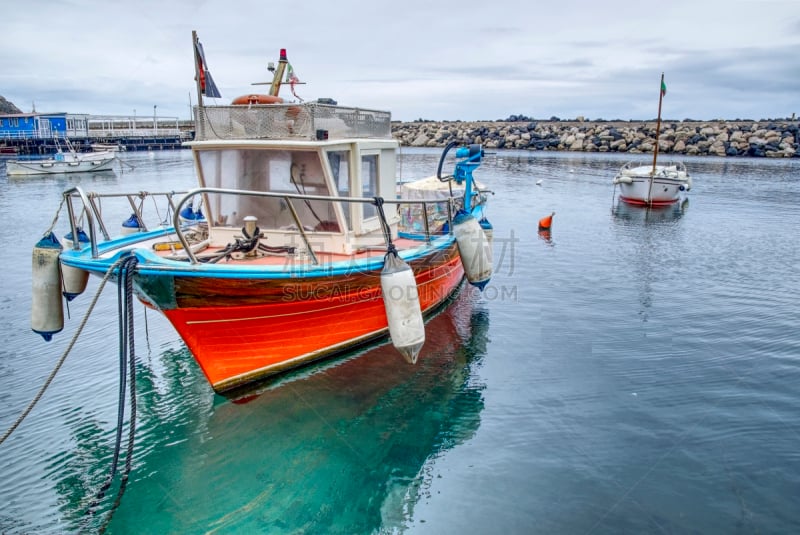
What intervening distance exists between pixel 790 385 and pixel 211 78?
31.1 ft

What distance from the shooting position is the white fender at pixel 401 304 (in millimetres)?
6961

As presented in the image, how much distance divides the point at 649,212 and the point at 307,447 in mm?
23174

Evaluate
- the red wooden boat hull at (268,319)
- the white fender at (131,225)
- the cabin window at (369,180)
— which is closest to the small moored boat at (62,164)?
the white fender at (131,225)

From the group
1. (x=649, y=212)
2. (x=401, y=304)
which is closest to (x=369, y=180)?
(x=401, y=304)

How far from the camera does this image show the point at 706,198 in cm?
2931

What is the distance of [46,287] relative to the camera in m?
7.03

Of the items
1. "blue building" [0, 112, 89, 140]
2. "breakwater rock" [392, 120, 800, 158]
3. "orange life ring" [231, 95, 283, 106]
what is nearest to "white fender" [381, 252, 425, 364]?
"orange life ring" [231, 95, 283, 106]

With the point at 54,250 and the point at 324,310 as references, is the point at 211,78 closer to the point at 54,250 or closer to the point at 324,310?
the point at 54,250

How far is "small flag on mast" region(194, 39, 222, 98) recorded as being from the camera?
26.0 feet

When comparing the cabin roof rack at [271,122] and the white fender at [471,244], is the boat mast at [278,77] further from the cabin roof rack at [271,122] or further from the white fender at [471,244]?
the white fender at [471,244]

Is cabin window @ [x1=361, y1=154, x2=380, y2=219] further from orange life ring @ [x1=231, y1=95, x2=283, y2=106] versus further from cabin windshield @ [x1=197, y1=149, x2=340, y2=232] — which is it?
orange life ring @ [x1=231, y1=95, x2=283, y2=106]

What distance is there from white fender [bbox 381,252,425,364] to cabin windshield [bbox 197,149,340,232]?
1436 mm

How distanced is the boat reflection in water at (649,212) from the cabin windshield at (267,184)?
1852cm

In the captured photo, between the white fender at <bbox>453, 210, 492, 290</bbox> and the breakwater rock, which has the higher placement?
the breakwater rock
